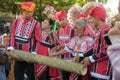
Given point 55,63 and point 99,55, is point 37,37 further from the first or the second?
point 99,55

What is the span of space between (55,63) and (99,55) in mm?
667

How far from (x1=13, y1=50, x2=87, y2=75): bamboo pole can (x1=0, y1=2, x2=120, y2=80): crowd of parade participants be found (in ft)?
0.76

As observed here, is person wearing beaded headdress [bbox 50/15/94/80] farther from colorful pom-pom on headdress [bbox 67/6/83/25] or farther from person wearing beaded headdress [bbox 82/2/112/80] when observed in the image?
colorful pom-pom on headdress [bbox 67/6/83/25]

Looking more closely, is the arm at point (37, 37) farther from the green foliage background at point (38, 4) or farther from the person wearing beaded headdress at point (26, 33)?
the green foliage background at point (38, 4)

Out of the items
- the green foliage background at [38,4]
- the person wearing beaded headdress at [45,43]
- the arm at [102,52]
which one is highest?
the arm at [102,52]

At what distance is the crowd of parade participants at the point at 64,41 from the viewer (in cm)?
469

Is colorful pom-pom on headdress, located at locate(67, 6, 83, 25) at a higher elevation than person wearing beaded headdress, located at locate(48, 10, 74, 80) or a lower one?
higher

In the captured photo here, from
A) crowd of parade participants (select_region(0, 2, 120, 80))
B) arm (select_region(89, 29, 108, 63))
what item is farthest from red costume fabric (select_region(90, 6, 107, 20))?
arm (select_region(89, 29, 108, 63))

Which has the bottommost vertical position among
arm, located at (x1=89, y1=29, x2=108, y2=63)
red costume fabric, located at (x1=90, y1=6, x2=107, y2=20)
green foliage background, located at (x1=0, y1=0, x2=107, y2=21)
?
green foliage background, located at (x1=0, y1=0, x2=107, y2=21)

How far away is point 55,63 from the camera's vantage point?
16.2 feet

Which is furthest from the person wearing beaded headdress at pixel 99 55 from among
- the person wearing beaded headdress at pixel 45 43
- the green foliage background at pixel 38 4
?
the green foliage background at pixel 38 4

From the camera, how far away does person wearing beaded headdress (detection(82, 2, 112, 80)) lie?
4596mm

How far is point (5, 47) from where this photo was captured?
6.63 m

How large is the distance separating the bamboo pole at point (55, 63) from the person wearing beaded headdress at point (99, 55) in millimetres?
251
